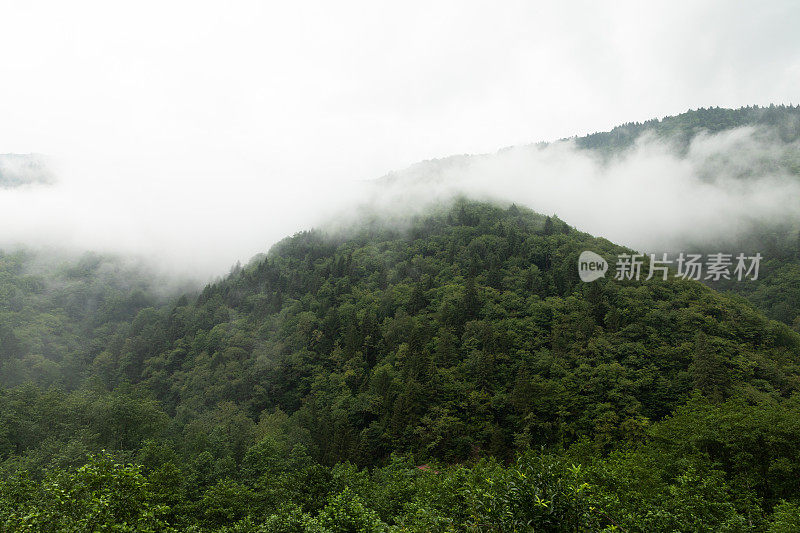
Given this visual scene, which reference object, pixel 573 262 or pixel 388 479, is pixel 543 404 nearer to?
pixel 388 479

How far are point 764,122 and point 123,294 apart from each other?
922 ft

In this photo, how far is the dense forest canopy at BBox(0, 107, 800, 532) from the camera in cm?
2056

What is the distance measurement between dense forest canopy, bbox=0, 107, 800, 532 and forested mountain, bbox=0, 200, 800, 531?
0.29m

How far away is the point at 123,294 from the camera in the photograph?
144 m

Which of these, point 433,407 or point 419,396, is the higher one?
point 419,396

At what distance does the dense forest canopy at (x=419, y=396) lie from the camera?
20.6 m

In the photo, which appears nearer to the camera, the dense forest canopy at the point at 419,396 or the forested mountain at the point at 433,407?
the forested mountain at the point at 433,407

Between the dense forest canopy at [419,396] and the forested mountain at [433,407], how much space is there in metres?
0.29

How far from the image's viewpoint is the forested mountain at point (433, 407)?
65.4 feet

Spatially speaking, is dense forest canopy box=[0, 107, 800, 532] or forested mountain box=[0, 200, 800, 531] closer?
forested mountain box=[0, 200, 800, 531]

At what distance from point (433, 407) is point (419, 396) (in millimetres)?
3443

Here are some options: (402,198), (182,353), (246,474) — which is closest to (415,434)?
(246,474)

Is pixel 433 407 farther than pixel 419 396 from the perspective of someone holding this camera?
No

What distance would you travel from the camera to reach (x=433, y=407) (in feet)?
203
